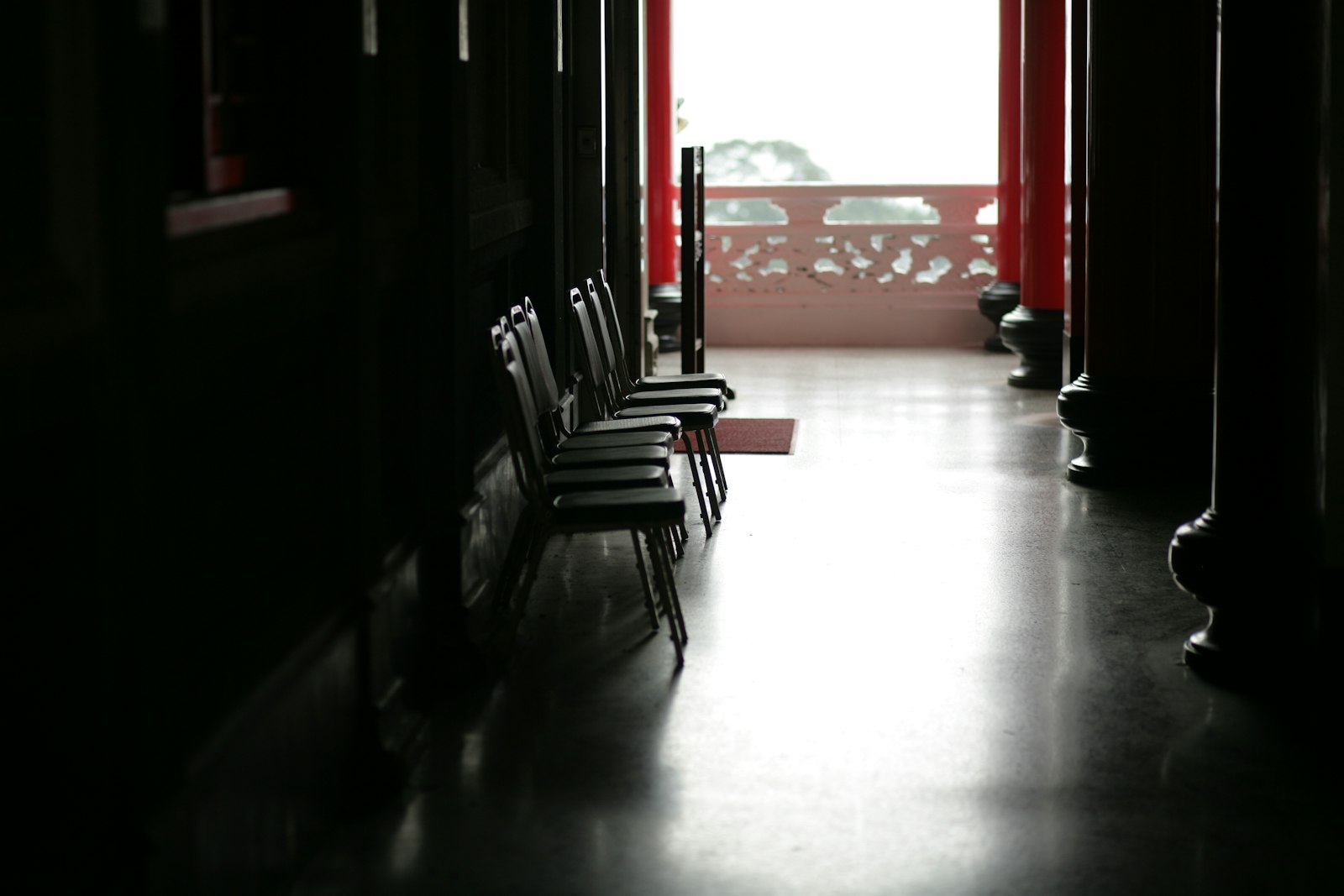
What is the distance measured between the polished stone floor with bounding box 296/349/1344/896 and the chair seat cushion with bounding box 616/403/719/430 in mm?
337

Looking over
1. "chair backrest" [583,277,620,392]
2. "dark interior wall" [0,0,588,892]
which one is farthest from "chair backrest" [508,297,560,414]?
"chair backrest" [583,277,620,392]

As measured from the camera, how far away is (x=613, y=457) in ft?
14.4

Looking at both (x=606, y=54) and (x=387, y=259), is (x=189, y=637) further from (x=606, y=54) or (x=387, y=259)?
(x=606, y=54)

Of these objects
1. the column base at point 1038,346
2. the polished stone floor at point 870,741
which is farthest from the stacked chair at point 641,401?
the column base at point 1038,346

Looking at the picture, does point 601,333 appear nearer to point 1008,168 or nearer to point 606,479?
point 606,479

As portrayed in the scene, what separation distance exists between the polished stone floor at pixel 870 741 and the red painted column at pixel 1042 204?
3.74m

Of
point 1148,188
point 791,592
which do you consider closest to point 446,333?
point 791,592

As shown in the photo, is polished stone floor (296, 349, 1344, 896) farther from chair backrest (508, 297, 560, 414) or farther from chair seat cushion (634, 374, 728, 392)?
chair seat cushion (634, 374, 728, 392)

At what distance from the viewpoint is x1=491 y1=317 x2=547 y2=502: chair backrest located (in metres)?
3.75

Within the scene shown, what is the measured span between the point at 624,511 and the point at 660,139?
7437 millimetres

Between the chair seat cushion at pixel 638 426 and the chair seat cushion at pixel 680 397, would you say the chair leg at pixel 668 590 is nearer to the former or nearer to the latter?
the chair seat cushion at pixel 638 426

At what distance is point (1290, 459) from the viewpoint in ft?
11.8

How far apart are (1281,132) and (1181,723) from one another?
121 centimetres

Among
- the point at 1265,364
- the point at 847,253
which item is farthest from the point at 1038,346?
the point at 1265,364
